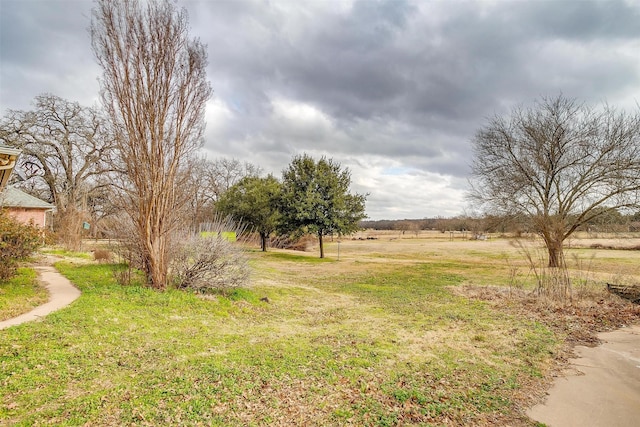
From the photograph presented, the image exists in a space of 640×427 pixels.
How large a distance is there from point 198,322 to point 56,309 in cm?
266

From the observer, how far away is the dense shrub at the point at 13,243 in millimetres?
7754

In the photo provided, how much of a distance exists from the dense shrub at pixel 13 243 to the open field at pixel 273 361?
1.50 meters

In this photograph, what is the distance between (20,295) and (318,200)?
17627 mm

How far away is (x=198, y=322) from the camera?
6.66 metres

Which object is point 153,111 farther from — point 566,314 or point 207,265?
point 566,314

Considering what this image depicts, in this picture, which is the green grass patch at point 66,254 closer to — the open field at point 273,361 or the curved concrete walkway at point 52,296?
the curved concrete walkway at point 52,296


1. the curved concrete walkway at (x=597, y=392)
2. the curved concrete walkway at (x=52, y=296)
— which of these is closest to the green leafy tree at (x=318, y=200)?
the curved concrete walkway at (x=52, y=296)

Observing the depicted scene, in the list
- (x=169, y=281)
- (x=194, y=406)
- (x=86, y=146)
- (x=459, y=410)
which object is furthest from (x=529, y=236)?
(x=86, y=146)

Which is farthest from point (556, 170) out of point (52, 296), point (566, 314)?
point (52, 296)

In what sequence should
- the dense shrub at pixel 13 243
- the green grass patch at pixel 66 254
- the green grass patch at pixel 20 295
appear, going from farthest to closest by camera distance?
1. the green grass patch at pixel 66 254
2. the dense shrub at pixel 13 243
3. the green grass patch at pixel 20 295

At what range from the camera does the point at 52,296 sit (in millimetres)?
7398

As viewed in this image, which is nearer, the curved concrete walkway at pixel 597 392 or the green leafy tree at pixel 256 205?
the curved concrete walkway at pixel 597 392

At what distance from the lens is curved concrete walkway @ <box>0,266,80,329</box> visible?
5.61 m

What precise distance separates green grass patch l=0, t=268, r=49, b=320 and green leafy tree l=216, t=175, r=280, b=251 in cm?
1888
